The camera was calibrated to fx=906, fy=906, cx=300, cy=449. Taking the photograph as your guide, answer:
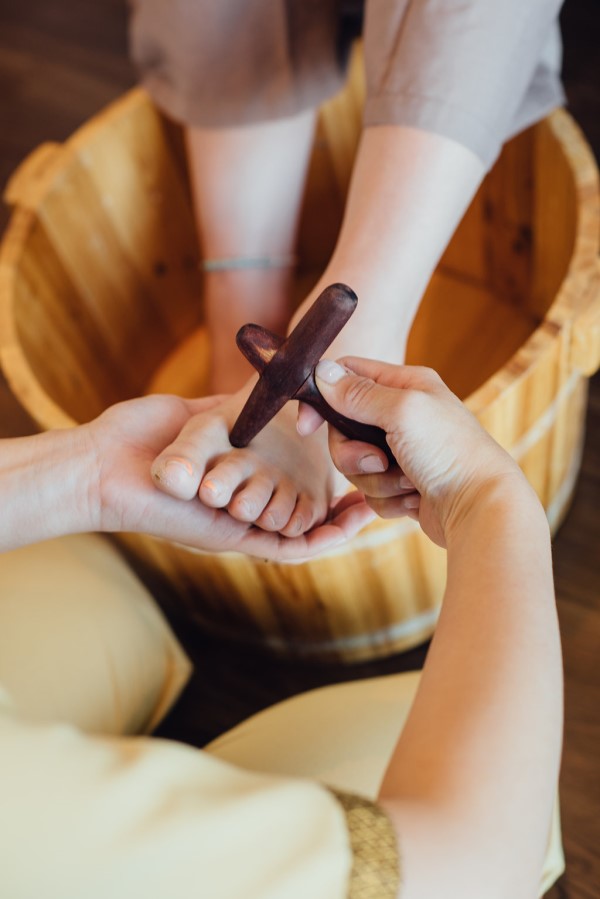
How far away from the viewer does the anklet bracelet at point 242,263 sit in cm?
110

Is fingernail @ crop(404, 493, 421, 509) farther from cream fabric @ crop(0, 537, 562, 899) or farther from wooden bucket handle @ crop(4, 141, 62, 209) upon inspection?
wooden bucket handle @ crop(4, 141, 62, 209)

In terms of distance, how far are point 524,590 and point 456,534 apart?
0.07 metres

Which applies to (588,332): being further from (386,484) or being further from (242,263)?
(242,263)

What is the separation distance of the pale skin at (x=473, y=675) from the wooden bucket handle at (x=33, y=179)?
612mm

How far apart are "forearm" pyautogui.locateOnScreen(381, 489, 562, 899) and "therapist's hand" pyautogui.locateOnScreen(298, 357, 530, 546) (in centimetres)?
6

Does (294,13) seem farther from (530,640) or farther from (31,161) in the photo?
(530,640)

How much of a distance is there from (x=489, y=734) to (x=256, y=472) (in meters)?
0.31

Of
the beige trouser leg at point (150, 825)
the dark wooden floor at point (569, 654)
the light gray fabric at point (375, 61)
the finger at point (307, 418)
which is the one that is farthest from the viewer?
the dark wooden floor at point (569, 654)

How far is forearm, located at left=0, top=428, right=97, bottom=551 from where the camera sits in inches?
27.4

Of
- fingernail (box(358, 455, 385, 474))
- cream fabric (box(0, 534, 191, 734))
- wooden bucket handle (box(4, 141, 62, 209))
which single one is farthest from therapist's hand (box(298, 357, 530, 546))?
wooden bucket handle (box(4, 141, 62, 209))

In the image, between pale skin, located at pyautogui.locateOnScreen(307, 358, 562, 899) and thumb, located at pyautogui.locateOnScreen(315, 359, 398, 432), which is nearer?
pale skin, located at pyautogui.locateOnScreen(307, 358, 562, 899)

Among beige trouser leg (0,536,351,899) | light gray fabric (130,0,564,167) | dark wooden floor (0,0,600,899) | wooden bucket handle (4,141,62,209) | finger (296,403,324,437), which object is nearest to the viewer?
beige trouser leg (0,536,351,899)

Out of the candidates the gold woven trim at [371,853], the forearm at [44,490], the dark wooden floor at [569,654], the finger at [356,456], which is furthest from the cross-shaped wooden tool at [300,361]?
the dark wooden floor at [569,654]

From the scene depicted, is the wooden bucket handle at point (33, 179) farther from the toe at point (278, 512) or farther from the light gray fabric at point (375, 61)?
the toe at point (278, 512)
